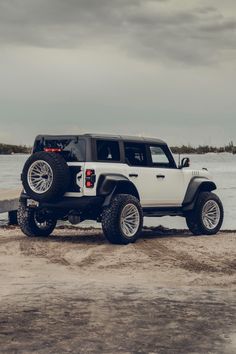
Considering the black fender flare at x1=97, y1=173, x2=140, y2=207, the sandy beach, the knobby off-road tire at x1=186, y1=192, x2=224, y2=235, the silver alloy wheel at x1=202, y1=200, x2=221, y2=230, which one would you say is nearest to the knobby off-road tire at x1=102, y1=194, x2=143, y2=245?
the black fender flare at x1=97, y1=173, x2=140, y2=207

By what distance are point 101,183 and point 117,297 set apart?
16.4 ft

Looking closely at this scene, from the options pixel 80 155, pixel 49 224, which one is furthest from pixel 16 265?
pixel 49 224

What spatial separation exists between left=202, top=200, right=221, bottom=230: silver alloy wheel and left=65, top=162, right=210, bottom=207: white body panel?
65cm

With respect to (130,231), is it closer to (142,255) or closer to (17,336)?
(142,255)

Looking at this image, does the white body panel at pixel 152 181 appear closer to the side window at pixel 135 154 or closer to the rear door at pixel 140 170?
the rear door at pixel 140 170

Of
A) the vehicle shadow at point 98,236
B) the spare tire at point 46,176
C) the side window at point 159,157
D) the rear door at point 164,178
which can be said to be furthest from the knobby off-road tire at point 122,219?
the side window at point 159,157

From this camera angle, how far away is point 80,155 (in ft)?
43.2

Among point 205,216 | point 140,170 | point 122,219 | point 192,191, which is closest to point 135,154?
point 140,170

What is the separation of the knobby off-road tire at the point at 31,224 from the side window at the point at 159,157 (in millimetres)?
2404

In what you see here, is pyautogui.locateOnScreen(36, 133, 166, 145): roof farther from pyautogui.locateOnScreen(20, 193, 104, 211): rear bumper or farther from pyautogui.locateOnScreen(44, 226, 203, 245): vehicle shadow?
pyautogui.locateOnScreen(44, 226, 203, 245): vehicle shadow

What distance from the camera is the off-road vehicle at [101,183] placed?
13.0m

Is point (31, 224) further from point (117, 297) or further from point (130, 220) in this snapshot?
point (117, 297)

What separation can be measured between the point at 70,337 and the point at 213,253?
6511 millimetres

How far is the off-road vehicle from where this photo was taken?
13.0 meters
